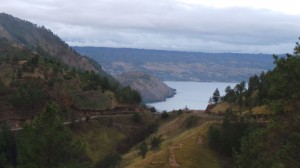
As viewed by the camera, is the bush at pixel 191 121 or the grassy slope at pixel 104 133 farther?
the bush at pixel 191 121

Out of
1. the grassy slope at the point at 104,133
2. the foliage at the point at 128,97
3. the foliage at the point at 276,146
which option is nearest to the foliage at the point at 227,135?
the grassy slope at the point at 104,133

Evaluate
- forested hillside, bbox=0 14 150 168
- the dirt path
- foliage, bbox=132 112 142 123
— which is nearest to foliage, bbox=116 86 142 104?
forested hillside, bbox=0 14 150 168

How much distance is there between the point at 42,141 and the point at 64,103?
70625 millimetres

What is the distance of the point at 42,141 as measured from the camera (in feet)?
105

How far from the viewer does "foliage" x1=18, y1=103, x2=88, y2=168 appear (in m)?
32.2

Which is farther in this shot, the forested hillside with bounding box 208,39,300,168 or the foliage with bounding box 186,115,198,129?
the foliage with bounding box 186,115,198,129

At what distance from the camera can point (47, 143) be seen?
32.2 m

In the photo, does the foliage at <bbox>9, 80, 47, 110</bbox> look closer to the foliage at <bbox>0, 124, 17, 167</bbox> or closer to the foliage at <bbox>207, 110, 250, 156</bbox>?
the foliage at <bbox>0, 124, 17, 167</bbox>

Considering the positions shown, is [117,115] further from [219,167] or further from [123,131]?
[219,167]

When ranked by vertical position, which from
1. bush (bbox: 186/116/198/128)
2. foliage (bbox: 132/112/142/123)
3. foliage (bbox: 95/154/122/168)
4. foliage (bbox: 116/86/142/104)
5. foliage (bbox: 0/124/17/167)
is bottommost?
foliage (bbox: 95/154/122/168)

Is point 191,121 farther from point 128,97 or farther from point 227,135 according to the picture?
point 128,97

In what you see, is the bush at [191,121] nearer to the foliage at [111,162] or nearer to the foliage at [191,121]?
the foliage at [191,121]

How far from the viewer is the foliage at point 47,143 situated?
32.2m

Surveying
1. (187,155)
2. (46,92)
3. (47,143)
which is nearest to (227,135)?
(187,155)
